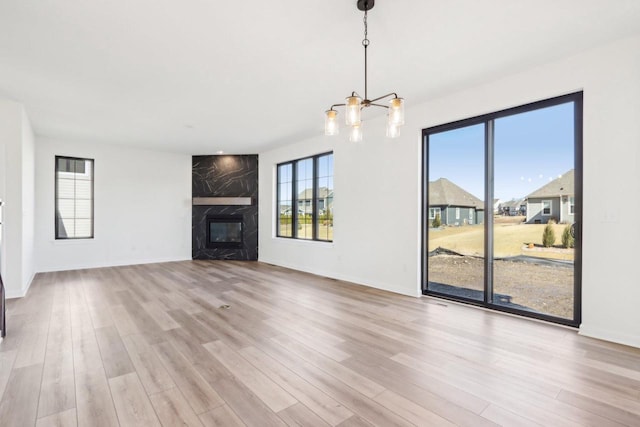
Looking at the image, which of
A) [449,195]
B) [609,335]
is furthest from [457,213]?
[609,335]

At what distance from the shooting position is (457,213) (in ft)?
13.9

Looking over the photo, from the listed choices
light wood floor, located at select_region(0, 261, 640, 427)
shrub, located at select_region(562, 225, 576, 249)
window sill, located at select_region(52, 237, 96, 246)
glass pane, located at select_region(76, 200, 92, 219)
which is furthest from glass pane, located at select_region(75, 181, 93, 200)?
shrub, located at select_region(562, 225, 576, 249)

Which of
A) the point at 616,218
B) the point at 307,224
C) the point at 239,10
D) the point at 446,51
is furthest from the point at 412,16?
the point at 307,224

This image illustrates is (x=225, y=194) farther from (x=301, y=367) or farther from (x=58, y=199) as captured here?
(x=301, y=367)

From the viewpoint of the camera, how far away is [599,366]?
240 centimetres

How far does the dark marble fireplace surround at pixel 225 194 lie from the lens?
25.9 ft

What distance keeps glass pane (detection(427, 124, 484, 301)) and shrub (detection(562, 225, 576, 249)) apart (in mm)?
812

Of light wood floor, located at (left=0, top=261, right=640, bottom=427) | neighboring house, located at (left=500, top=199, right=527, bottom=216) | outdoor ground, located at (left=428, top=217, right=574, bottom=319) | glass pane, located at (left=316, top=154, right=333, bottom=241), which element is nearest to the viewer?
light wood floor, located at (left=0, top=261, right=640, bottom=427)

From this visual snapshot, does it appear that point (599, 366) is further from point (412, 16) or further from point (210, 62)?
point (210, 62)

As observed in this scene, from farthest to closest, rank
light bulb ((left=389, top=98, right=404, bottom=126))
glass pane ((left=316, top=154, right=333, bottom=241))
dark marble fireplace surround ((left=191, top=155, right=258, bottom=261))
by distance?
dark marble fireplace surround ((left=191, top=155, right=258, bottom=261)) → glass pane ((left=316, top=154, right=333, bottom=241)) → light bulb ((left=389, top=98, right=404, bottom=126))

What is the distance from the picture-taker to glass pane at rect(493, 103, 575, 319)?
3326 millimetres

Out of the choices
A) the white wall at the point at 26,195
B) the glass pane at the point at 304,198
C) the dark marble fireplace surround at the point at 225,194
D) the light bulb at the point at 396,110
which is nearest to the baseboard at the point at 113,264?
the dark marble fireplace surround at the point at 225,194

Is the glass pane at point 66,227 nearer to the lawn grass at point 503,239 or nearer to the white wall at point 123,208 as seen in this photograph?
the white wall at point 123,208

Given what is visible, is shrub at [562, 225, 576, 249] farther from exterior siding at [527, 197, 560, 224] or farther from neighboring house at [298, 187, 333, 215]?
neighboring house at [298, 187, 333, 215]
